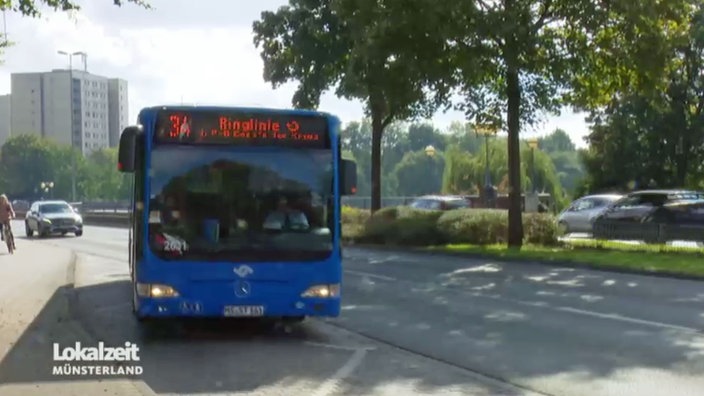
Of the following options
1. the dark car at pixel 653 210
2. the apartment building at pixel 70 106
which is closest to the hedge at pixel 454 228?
the dark car at pixel 653 210

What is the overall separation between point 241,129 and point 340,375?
349 cm

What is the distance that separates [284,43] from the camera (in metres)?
40.7

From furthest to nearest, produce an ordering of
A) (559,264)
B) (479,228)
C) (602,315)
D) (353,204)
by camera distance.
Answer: (353,204) < (479,228) < (559,264) < (602,315)

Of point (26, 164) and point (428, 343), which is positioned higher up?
point (26, 164)

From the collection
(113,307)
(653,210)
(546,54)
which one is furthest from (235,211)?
(653,210)

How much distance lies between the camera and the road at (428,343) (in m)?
10.0

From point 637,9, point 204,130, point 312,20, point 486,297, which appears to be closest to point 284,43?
point 312,20

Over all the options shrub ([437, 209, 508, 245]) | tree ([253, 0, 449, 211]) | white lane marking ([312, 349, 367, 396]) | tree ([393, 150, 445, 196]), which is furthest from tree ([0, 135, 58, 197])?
white lane marking ([312, 349, 367, 396])

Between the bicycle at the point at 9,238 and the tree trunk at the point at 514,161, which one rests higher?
the tree trunk at the point at 514,161

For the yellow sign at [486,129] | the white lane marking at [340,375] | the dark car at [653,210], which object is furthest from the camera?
the yellow sign at [486,129]

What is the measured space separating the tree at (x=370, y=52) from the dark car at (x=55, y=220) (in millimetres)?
15195

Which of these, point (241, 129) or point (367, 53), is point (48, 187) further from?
point (241, 129)

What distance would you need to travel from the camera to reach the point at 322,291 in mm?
12578

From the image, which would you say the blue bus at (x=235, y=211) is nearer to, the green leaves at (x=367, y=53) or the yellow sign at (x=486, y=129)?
the green leaves at (x=367, y=53)
